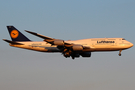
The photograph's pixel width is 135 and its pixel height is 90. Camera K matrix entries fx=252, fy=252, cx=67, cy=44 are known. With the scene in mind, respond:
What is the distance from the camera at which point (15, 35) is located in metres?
72.3

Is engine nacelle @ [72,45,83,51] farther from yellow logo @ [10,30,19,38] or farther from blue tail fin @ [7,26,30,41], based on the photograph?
yellow logo @ [10,30,19,38]

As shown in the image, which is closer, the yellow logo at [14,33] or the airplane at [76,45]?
the airplane at [76,45]

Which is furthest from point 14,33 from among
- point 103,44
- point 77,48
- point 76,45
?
point 103,44

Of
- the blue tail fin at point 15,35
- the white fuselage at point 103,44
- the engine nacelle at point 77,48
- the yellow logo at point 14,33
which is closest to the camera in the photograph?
the engine nacelle at point 77,48

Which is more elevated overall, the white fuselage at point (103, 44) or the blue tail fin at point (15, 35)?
the blue tail fin at point (15, 35)

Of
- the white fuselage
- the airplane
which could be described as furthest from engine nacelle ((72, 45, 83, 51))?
the white fuselage

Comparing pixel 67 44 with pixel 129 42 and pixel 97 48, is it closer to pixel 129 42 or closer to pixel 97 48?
pixel 97 48

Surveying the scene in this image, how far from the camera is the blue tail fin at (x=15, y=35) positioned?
7179 centimetres

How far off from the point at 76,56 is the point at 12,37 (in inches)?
757

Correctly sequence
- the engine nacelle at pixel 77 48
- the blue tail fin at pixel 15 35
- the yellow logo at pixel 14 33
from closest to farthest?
1. the engine nacelle at pixel 77 48
2. the blue tail fin at pixel 15 35
3. the yellow logo at pixel 14 33

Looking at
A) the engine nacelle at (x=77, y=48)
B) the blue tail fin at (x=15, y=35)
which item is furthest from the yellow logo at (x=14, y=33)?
the engine nacelle at (x=77, y=48)

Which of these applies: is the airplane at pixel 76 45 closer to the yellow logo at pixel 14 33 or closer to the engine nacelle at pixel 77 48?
the engine nacelle at pixel 77 48

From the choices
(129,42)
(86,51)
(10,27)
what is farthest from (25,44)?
(129,42)

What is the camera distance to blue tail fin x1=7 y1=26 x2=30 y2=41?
71787mm
